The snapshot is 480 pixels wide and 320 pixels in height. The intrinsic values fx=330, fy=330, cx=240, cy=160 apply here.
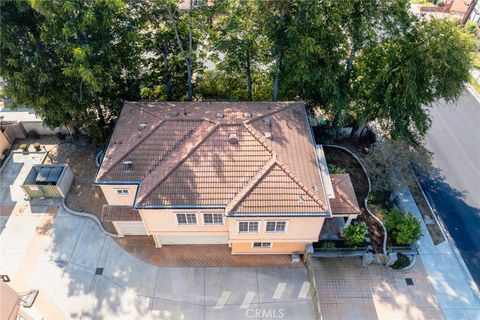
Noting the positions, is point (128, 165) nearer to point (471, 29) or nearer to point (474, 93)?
point (471, 29)

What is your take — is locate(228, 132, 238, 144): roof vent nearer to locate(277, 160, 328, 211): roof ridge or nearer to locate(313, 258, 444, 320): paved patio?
locate(277, 160, 328, 211): roof ridge

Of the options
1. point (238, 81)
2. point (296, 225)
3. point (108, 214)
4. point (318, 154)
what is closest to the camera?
point (296, 225)

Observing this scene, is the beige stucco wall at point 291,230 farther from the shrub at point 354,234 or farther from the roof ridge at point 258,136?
the roof ridge at point 258,136

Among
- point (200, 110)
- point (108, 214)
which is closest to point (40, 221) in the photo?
point (108, 214)

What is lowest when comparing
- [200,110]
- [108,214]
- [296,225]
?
[108,214]

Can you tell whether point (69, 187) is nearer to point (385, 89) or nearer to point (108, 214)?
point (108, 214)

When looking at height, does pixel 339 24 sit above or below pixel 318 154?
above

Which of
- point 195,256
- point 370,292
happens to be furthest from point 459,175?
point 195,256
